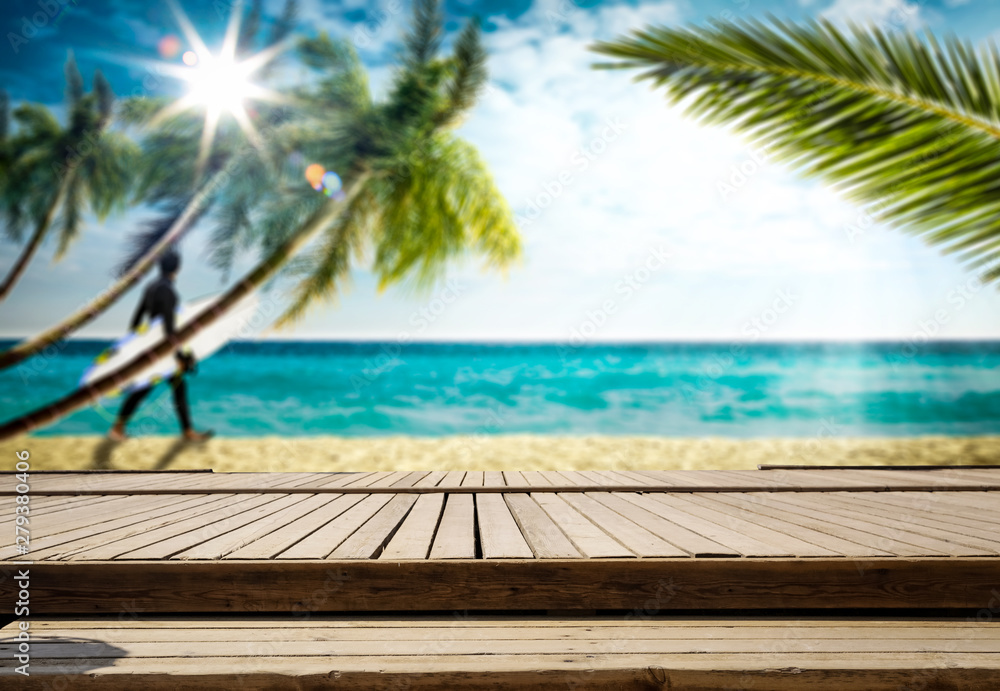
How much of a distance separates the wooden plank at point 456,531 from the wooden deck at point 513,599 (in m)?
0.02

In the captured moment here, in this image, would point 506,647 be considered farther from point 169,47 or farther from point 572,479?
point 169,47

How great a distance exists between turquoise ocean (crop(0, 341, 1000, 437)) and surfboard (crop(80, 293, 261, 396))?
4.90 m

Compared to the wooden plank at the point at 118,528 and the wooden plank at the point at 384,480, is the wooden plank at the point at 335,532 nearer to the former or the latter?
the wooden plank at the point at 384,480

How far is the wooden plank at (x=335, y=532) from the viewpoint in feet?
8.49

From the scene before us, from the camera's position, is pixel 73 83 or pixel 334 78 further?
pixel 334 78

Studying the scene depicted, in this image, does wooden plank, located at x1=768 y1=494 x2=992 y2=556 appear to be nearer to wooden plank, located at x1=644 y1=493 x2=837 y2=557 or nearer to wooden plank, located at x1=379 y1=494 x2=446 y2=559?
wooden plank, located at x1=644 y1=493 x2=837 y2=557

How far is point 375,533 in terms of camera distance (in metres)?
2.94

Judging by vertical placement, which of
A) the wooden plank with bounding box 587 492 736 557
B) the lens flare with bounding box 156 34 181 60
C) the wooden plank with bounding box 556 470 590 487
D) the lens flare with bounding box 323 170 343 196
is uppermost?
the lens flare with bounding box 156 34 181 60

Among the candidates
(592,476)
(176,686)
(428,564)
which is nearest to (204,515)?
(176,686)

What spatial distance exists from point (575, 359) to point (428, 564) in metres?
47.0

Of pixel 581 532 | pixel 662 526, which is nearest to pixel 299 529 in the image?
pixel 581 532

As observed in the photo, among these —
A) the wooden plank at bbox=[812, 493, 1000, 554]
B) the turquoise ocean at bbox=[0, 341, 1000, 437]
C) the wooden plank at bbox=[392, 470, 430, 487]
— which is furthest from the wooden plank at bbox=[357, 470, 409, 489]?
the turquoise ocean at bbox=[0, 341, 1000, 437]

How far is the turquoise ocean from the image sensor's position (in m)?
21.0

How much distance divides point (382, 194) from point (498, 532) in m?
8.04
